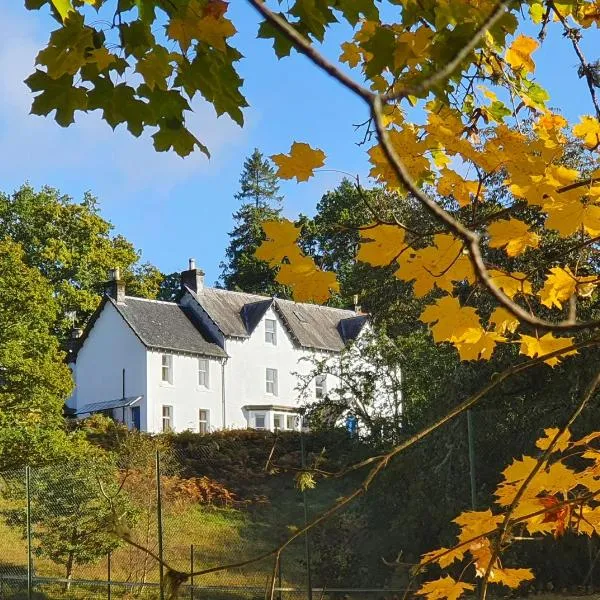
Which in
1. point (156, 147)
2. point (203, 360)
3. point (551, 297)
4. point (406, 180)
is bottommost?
point (406, 180)

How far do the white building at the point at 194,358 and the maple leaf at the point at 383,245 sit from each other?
28.4 m

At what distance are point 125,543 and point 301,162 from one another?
13495mm

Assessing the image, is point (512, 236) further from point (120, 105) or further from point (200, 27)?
point (120, 105)

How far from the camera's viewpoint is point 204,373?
32656mm

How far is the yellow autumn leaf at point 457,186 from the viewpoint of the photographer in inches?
88.7

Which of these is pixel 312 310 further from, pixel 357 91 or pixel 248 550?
pixel 357 91

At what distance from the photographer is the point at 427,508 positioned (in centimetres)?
996

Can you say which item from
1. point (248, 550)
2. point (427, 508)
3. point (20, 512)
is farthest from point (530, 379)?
point (20, 512)

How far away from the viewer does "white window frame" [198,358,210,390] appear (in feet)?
107

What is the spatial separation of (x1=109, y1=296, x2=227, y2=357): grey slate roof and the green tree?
8309mm

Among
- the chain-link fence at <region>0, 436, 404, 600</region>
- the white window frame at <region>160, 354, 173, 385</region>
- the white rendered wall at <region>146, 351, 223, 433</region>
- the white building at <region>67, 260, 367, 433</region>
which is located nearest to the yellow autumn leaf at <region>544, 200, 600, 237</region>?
the chain-link fence at <region>0, 436, 404, 600</region>

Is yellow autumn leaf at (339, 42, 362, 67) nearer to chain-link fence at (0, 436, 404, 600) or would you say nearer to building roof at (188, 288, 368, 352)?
chain-link fence at (0, 436, 404, 600)

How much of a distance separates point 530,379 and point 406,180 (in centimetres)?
1022

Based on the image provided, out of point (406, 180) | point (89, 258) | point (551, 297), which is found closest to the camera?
point (406, 180)
